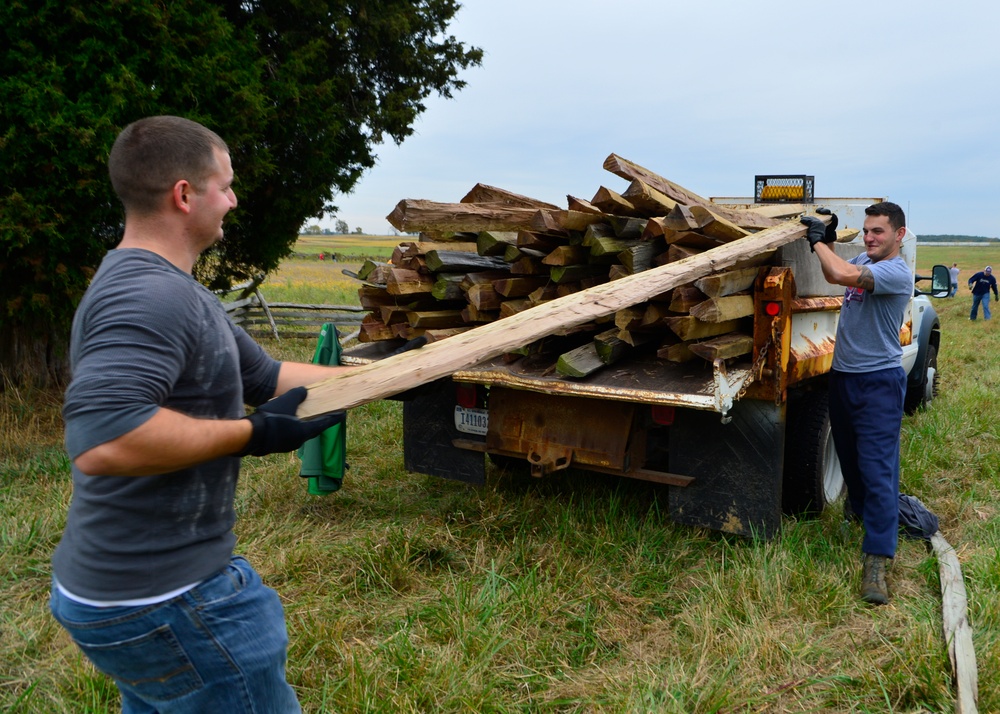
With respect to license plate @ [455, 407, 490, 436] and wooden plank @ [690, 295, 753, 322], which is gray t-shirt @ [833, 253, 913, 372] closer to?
wooden plank @ [690, 295, 753, 322]

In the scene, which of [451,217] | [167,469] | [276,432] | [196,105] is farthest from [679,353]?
[196,105]

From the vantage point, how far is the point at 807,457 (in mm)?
4840

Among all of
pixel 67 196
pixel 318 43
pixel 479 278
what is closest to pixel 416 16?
pixel 318 43

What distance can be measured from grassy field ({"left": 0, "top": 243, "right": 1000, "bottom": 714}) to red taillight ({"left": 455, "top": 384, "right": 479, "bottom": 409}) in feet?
2.20

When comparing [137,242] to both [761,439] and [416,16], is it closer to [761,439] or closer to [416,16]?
[761,439]

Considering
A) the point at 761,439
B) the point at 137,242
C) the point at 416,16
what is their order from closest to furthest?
1. the point at 137,242
2. the point at 761,439
3. the point at 416,16

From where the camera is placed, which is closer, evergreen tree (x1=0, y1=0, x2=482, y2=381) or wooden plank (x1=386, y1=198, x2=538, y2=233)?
wooden plank (x1=386, y1=198, x2=538, y2=233)

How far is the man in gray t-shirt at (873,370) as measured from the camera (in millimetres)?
4105

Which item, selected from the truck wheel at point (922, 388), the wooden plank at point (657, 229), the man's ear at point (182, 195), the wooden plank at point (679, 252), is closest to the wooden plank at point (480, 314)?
the wooden plank at point (657, 229)

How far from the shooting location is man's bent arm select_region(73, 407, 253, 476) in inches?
62.4

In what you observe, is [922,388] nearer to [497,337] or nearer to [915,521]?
[915,521]

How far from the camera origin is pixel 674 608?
152 inches

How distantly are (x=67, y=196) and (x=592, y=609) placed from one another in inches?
215

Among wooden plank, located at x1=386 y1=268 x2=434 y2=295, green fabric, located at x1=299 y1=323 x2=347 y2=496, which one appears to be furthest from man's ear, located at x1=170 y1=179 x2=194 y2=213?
green fabric, located at x1=299 y1=323 x2=347 y2=496
